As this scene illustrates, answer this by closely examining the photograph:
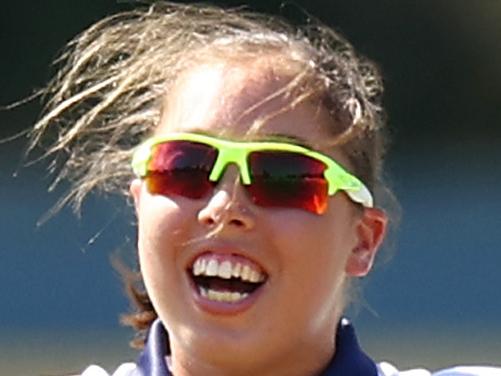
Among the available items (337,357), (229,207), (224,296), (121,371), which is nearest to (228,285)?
(224,296)

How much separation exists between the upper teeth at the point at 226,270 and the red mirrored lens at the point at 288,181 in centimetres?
11

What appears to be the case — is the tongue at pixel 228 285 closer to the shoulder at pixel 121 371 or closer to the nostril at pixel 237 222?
the nostril at pixel 237 222

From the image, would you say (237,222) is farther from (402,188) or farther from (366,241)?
(402,188)

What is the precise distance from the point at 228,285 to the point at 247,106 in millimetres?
292

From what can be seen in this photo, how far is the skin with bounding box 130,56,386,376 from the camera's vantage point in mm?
2686

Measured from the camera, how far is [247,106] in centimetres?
276

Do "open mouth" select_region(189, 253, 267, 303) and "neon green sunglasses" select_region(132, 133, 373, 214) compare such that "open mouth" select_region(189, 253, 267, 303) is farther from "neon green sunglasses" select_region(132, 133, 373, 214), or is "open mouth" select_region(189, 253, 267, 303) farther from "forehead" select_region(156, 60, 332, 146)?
"forehead" select_region(156, 60, 332, 146)

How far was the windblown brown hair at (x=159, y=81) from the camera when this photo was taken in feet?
9.59

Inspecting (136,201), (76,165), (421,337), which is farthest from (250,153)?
(421,337)

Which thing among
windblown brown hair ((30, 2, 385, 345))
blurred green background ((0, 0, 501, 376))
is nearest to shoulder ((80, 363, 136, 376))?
windblown brown hair ((30, 2, 385, 345))

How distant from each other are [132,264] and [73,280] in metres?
4.07

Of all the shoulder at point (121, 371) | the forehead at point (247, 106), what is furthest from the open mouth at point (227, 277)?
the shoulder at point (121, 371)

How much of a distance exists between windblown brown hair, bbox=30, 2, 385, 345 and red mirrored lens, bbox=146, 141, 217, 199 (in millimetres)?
213

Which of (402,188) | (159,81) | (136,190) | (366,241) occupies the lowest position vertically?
(366,241)
